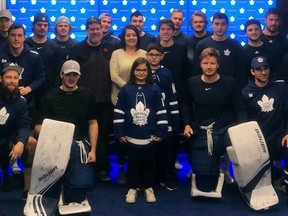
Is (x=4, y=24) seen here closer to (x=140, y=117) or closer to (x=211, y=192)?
(x=140, y=117)

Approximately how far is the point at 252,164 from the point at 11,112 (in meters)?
2.00

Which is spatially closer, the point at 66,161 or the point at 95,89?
the point at 66,161

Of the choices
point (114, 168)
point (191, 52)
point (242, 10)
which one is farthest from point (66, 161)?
point (242, 10)

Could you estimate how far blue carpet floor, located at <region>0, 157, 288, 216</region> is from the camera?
12.0 ft

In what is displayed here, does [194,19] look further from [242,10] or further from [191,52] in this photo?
[242,10]

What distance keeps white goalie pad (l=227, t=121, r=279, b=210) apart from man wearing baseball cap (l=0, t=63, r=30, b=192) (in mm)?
1687

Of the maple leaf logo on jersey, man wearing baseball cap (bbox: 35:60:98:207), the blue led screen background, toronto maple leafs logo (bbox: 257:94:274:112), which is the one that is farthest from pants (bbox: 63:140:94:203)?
the blue led screen background

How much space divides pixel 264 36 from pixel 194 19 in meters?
0.73

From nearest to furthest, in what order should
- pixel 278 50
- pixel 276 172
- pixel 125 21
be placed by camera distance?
pixel 276 172, pixel 278 50, pixel 125 21

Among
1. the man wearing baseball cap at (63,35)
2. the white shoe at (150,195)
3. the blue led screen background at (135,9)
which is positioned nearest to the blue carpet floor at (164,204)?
the white shoe at (150,195)

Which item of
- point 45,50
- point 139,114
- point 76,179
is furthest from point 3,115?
point 139,114

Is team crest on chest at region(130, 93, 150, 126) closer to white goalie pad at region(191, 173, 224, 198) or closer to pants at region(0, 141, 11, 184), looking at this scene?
white goalie pad at region(191, 173, 224, 198)

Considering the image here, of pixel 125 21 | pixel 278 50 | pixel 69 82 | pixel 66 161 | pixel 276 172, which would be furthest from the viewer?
pixel 125 21

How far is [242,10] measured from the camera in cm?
584
